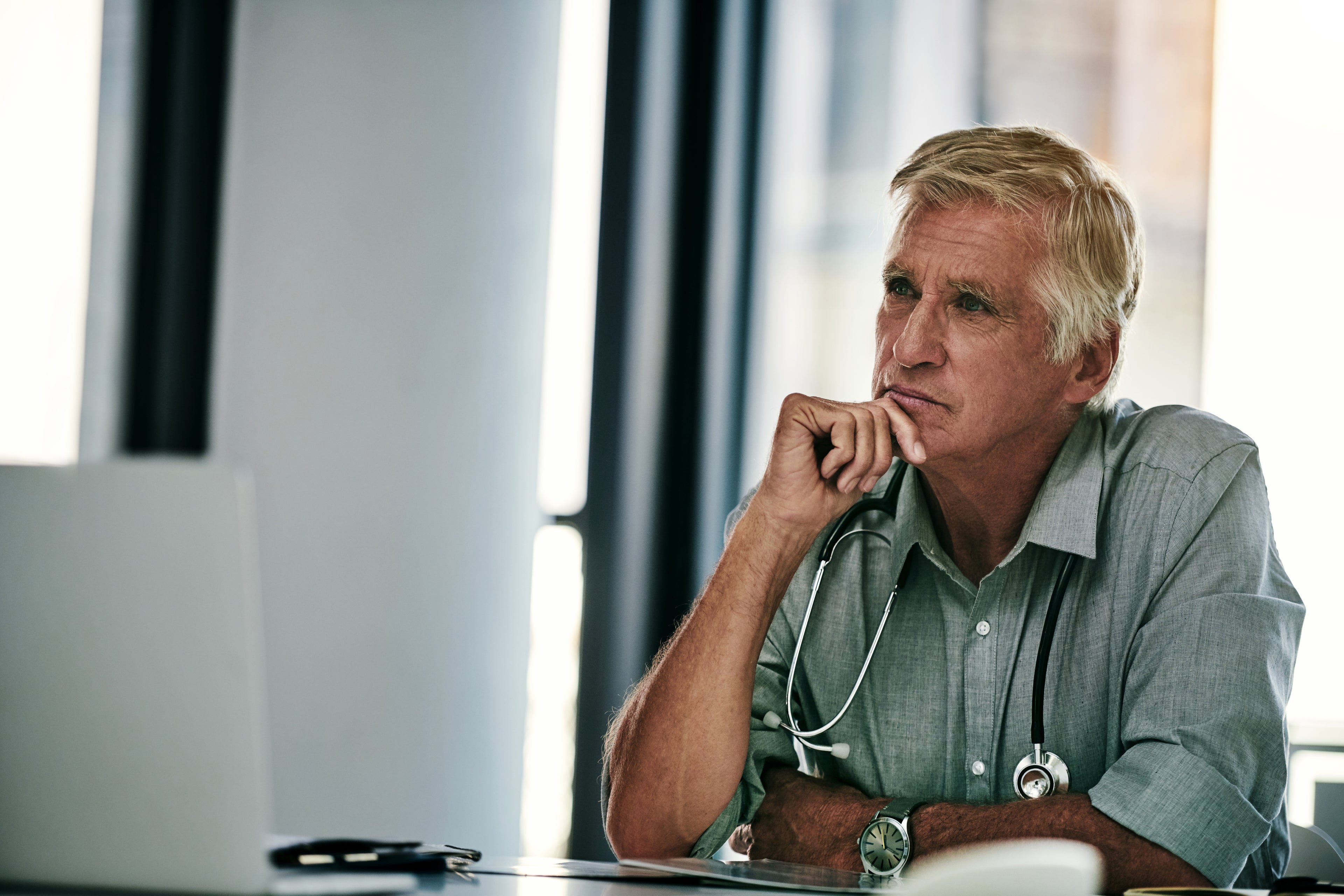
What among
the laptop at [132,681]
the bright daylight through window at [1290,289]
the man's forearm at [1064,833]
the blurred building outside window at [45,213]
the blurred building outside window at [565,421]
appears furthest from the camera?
the blurred building outside window at [565,421]

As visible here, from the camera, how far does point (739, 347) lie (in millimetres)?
2582

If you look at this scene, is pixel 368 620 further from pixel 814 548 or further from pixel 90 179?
pixel 814 548

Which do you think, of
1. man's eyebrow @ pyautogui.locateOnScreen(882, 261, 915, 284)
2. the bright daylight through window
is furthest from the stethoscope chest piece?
the bright daylight through window

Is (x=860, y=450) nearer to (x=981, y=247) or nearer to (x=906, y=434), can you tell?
(x=906, y=434)

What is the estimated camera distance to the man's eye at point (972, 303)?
147cm

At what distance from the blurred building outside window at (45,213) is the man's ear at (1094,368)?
6.61 ft

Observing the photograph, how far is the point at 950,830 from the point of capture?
117 centimetres

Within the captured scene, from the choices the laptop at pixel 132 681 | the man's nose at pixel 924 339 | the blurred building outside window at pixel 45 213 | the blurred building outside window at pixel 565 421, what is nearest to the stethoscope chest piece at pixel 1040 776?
the man's nose at pixel 924 339

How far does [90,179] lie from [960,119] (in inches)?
77.0

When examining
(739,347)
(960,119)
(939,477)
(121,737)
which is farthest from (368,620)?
(121,737)

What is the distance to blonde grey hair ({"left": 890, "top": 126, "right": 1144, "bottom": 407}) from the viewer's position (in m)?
1.48

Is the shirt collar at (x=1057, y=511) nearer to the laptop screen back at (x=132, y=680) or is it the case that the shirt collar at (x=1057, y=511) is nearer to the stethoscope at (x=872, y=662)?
the stethoscope at (x=872, y=662)

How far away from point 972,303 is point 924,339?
0.26 ft

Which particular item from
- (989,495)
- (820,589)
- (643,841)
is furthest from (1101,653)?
(643,841)
